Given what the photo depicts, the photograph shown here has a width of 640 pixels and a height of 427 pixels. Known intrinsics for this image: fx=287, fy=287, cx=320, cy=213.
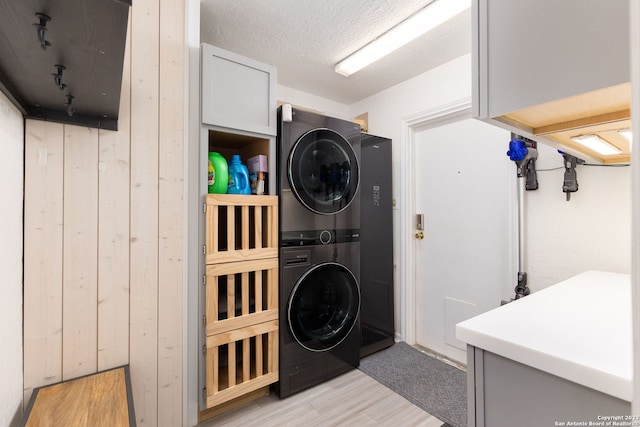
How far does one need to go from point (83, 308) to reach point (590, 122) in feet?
6.81

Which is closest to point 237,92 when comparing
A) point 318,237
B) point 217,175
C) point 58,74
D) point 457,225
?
point 217,175

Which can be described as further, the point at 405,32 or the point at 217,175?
the point at 405,32

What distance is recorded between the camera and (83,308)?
54.1 inches

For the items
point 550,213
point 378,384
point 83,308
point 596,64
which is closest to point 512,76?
point 596,64

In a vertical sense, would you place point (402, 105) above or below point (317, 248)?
above

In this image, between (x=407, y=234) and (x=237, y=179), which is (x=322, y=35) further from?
(x=407, y=234)

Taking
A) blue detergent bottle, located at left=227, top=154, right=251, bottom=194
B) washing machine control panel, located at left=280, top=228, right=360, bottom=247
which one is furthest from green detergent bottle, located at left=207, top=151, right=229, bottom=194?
washing machine control panel, located at left=280, top=228, right=360, bottom=247

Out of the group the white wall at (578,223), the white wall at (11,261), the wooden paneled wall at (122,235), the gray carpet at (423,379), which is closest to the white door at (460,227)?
the white wall at (578,223)

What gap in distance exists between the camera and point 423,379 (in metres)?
2.16

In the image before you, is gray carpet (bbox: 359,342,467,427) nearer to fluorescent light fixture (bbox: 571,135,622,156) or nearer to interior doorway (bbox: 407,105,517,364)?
interior doorway (bbox: 407,105,517,364)

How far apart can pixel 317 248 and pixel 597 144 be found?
154cm

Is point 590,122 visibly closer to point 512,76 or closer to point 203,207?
point 512,76

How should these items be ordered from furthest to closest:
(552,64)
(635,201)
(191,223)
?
(191,223) → (552,64) → (635,201)

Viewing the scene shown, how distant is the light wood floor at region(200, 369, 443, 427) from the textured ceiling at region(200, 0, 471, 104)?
251cm
